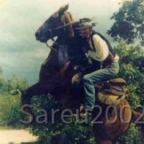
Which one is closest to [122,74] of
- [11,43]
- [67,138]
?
[67,138]

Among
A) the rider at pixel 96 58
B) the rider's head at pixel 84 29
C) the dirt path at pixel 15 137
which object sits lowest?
the dirt path at pixel 15 137

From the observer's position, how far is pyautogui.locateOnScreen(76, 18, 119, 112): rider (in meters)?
6.45

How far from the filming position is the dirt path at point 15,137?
657 cm

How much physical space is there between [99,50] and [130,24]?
56 centimetres

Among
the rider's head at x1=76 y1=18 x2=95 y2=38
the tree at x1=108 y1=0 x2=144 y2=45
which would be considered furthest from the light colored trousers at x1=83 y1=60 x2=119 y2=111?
the rider's head at x1=76 y1=18 x2=95 y2=38

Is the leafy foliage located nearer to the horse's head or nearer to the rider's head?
the horse's head

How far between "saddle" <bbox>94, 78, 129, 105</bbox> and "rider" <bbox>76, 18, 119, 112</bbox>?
7 cm

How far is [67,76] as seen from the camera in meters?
6.51

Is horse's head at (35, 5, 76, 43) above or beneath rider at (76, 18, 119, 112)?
above

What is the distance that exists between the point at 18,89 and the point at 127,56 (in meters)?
1.53

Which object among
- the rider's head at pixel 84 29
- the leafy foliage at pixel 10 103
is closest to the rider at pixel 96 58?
the rider's head at pixel 84 29

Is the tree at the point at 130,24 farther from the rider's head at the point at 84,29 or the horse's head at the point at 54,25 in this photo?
the horse's head at the point at 54,25

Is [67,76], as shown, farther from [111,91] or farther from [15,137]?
[15,137]

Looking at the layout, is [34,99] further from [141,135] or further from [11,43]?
[141,135]
